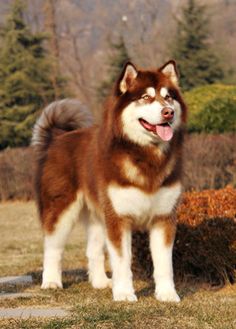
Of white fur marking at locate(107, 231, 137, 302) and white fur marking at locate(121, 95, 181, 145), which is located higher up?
white fur marking at locate(121, 95, 181, 145)

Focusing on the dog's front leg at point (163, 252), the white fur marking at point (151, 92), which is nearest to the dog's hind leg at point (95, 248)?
the dog's front leg at point (163, 252)

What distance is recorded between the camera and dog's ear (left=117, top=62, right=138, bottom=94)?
660 cm

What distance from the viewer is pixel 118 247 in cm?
658

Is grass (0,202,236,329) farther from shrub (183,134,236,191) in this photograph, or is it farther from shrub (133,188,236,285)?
shrub (183,134,236,191)

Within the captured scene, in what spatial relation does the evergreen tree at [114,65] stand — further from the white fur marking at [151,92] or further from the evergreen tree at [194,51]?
the white fur marking at [151,92]

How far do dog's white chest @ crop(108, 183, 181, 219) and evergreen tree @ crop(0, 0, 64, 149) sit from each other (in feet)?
59.6

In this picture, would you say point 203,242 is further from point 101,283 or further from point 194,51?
point 194,51

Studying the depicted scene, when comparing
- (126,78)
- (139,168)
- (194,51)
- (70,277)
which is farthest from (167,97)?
(194,51)

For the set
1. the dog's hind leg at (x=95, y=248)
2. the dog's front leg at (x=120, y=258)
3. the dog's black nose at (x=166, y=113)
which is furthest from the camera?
the dog's hind leg at (x=95, y=248)

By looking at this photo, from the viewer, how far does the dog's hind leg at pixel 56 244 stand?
7.69 meters

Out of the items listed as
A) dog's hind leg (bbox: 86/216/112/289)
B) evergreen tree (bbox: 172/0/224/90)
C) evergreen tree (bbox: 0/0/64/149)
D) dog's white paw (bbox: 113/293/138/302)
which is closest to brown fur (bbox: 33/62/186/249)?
dog's white paw (bbox: 113/293/138/302)

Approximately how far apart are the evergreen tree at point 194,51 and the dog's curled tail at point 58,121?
766 inches

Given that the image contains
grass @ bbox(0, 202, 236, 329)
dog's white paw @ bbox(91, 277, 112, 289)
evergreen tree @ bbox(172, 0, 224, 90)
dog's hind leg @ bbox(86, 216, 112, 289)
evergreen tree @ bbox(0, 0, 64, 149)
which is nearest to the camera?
grass @ bbox(0, 202, 236, 329)

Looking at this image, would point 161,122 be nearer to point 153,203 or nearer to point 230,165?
point 153,203
